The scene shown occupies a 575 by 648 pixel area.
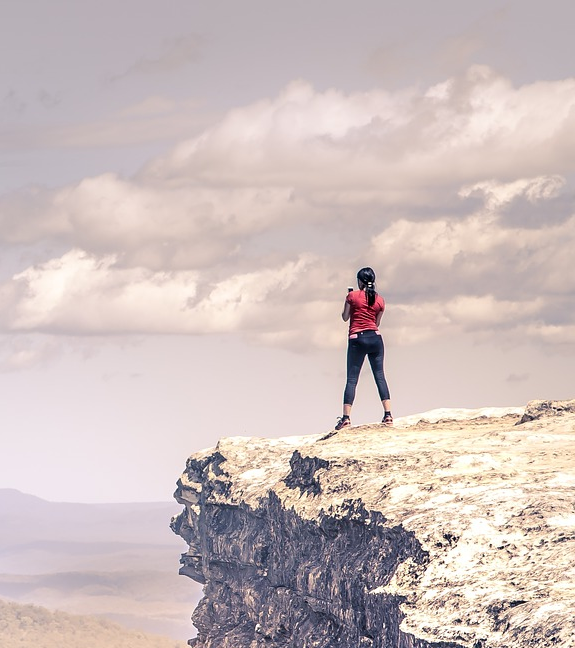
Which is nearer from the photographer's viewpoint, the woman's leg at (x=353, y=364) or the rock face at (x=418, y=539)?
the rock face at (x=418, y=539)

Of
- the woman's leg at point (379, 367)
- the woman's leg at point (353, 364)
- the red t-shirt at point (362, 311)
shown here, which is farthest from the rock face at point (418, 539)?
the red t-shirt at point (362, 311)

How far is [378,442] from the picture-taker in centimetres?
2980

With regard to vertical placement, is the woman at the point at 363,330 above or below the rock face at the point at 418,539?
above

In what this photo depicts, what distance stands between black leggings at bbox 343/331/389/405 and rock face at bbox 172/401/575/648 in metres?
1.12

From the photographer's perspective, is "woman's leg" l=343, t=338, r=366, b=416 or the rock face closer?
the rock face

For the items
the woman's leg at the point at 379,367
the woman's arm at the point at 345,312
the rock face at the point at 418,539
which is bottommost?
the rock face at the point at 418,539

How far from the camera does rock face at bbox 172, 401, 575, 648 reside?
18.0 metres

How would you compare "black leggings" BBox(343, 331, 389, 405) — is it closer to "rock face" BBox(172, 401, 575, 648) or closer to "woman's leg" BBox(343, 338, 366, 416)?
"woman's leg" BBox(343, 338, 366, 416)

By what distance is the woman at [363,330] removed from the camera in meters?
32.5

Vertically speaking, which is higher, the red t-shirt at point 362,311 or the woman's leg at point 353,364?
the red t-shirt at point 362,311

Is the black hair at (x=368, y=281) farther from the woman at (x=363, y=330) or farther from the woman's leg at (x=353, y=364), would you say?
the woman's leg at (x=353, y=364)

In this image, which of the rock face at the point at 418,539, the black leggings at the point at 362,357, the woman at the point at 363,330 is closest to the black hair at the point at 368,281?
the woman at the point at 363,330

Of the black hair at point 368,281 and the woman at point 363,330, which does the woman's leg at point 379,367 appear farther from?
the black hair at point 368,281

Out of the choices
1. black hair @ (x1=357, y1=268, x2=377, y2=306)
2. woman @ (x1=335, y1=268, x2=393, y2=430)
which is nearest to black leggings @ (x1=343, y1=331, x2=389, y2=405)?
woman @ (x1=335, y1=268, x2=393, y2=430)
